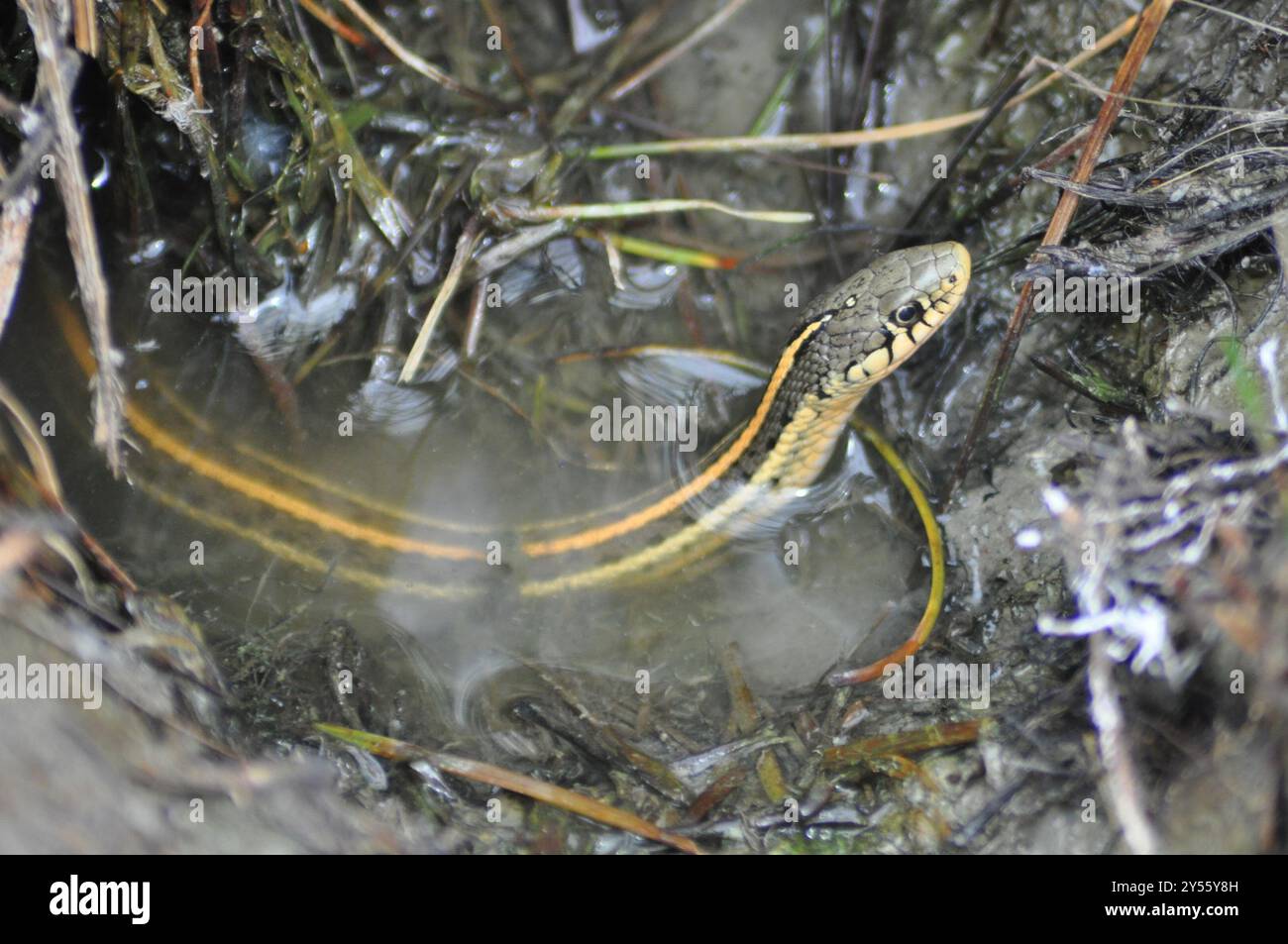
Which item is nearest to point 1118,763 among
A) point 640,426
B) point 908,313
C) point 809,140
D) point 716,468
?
point 908,313

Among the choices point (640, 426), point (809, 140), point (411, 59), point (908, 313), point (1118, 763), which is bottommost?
point (1118, 763)

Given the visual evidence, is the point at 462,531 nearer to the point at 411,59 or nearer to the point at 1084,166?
the point at 411,59

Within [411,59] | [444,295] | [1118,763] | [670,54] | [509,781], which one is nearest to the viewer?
[1118,763]

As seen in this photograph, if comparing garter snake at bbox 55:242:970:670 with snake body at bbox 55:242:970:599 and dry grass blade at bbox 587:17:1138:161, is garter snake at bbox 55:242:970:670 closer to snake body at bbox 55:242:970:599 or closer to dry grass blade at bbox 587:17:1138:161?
snake body at bbox 55:242:970:599

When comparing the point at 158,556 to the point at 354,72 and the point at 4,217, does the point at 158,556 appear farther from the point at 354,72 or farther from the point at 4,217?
the point at 354,72

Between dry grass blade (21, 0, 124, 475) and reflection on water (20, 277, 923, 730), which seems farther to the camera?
reflection on water (20, 277, 923, 730)

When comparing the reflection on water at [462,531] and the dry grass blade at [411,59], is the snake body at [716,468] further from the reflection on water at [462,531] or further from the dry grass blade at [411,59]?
the dry grass blade at [411,59]

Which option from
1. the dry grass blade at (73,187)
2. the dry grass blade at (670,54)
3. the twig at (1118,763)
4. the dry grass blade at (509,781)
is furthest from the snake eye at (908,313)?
the dry grass blade at (73,187)

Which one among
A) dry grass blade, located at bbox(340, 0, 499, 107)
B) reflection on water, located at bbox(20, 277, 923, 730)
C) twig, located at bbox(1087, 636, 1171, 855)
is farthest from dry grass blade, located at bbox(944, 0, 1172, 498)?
dry grass blade, located at bbox(340, 0, 499, 107)
